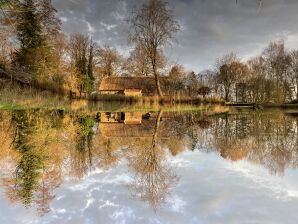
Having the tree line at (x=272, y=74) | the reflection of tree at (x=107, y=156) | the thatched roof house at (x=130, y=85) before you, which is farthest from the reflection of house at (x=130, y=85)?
the reflection of tree at (x=107, y=156)

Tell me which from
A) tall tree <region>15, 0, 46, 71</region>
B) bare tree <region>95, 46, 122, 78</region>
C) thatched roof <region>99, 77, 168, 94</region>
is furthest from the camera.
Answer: bare tree <region>95, 46, 122, 78</region>

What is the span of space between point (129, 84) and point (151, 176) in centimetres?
3674

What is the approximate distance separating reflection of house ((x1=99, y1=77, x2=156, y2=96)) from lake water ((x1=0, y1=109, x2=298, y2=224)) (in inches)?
1342

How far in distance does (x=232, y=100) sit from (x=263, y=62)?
13233mm

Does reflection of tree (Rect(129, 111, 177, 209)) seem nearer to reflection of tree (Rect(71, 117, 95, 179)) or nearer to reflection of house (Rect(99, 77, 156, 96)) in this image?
reflection of tree (Rect(71, 117, 95, 179))

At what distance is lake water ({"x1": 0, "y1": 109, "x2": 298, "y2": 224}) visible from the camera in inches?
92.4

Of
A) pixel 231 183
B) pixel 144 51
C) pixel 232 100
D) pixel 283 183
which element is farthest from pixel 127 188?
pixel 232 100

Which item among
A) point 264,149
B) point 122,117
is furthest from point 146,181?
point 122,117

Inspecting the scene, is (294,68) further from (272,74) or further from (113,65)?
(113,65)

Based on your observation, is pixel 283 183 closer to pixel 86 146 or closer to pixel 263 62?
pixel 86 146

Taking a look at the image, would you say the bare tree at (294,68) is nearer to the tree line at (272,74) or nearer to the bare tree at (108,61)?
the tree line at (272,74)

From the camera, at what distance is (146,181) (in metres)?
3.40

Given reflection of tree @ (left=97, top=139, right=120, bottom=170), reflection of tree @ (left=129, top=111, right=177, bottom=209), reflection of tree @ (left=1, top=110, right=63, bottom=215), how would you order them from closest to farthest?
reflection of tree @ (left=1, top=110, right=63, bottom=215) → reflection of tree @ (left=129, top=111, right=177, bottom=209) → reflection of tree @ (left=97, top=139, right=120, bottom=170)

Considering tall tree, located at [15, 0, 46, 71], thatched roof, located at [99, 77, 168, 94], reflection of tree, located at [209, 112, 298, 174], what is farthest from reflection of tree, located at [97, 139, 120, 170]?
thatched roof, located at [99, 77, 168, 94]
